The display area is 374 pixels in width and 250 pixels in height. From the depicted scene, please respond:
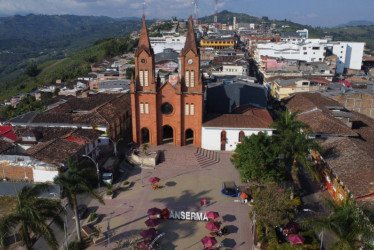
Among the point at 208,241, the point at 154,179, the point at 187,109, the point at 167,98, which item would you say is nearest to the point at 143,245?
the point at 208,241

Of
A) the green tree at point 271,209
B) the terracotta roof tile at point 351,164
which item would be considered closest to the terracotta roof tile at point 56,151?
the green tree at point 271,209

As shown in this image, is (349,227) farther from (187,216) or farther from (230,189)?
(230,189)

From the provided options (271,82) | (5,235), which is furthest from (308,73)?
(5,235)

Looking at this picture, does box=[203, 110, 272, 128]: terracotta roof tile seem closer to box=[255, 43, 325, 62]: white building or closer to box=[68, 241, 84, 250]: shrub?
box=[68, 241, 84, 250]: shrub

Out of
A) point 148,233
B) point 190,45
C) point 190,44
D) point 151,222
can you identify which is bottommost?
point 148,233

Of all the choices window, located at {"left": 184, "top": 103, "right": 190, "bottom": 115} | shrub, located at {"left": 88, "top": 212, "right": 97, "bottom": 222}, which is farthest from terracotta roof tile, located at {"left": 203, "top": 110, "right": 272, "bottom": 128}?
shrub, located at {"left": 88, "top": 212, "right": 97, "bottom": 222}

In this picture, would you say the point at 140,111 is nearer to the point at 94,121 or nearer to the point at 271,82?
the point at 94,121
